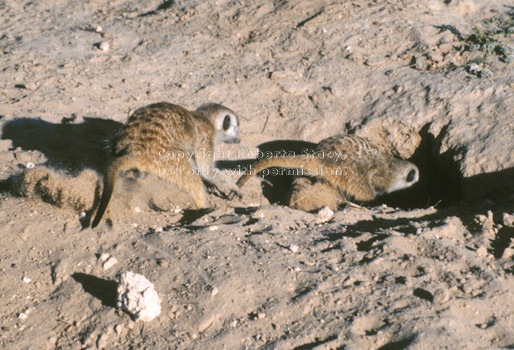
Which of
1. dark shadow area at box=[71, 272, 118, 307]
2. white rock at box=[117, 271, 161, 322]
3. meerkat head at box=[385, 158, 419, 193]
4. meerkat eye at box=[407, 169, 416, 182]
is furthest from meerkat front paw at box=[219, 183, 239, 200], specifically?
white rock at box=[117, 271, 161, 322]

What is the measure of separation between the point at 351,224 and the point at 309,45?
90.6 inches

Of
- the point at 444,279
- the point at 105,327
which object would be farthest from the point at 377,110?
the point at 105,327

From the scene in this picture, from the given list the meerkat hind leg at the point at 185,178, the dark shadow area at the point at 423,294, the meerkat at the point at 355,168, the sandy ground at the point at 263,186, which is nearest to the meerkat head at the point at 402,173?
the meerkat at the point at 355,168

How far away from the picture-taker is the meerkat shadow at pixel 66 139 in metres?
3.35

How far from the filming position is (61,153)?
343cm

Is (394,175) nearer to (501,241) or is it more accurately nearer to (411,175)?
(411,175)

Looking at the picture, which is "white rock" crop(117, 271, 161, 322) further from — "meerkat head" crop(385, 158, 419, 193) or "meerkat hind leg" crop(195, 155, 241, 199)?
"meerkat head" crop(385, 158, 419, 193)

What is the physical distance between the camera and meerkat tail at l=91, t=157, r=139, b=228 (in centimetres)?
255

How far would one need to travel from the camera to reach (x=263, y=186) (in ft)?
13.1

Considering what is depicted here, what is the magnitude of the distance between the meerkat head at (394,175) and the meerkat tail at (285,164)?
1.92ft

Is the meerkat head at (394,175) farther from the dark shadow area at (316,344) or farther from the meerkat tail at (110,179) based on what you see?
the dark shadow area at (316,344)

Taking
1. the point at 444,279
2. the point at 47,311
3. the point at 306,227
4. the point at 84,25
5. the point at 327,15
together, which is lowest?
the point at 47,311

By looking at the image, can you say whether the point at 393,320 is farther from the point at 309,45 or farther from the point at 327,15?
the point at 327,15

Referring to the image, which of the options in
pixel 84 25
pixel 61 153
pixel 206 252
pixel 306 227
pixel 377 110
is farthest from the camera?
pixel 84 25
